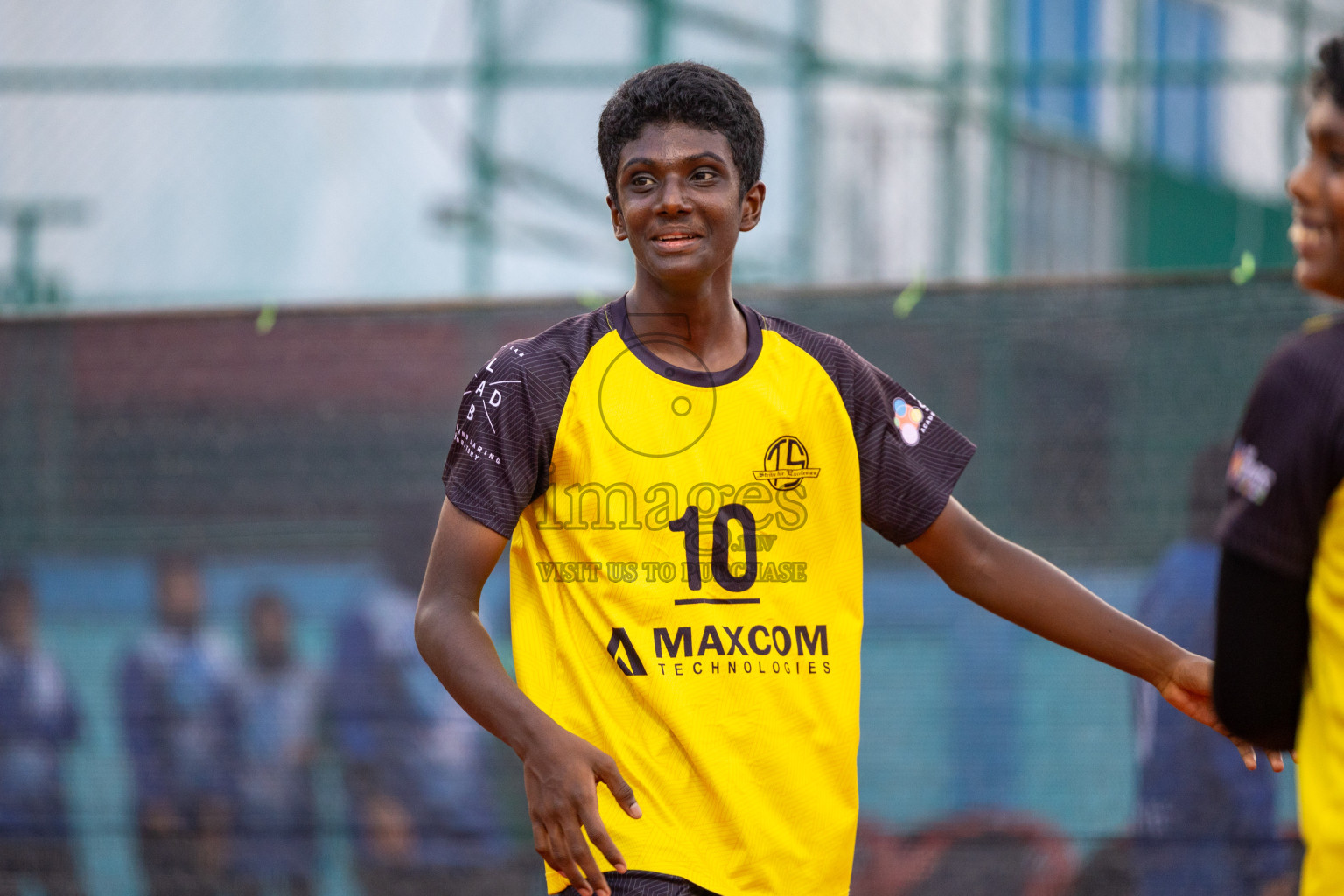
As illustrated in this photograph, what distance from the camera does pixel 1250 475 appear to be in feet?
5.50

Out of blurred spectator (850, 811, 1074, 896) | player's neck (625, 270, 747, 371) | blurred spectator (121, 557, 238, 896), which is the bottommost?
blurred spectator (850, 811, 1074, 896)

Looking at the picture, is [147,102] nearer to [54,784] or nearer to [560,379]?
[54,784]

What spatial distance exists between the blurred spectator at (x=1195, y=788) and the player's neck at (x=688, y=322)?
2.13m

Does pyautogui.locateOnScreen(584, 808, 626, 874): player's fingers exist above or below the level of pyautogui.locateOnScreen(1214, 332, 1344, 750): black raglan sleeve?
below

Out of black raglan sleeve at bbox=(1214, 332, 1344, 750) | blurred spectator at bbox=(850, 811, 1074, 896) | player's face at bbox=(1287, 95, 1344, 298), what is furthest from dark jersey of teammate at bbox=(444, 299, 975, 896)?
blurred spectator at bbox=(850, 811, 1074, 896)

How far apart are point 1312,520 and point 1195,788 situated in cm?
273

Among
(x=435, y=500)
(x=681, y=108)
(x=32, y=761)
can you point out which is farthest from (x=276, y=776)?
(x=681, y=108)

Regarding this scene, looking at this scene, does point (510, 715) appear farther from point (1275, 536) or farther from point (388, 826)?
point (388, 826)

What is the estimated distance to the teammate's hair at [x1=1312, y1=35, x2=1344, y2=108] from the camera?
1.69m

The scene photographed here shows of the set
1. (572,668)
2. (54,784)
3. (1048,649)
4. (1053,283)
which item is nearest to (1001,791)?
(1048,649)

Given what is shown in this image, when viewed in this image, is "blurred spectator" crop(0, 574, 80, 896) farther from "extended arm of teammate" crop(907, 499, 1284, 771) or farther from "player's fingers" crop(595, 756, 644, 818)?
"extended arm of teammate" crop(907, 499, 1284, 771)

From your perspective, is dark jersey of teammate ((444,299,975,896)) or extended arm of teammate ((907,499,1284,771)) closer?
dark jersey of teammate ((444,299,975,896))

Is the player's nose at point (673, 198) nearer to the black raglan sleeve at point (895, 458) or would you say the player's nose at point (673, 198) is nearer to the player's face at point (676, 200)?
the player's face at point (676, 200)

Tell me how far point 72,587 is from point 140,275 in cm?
356
